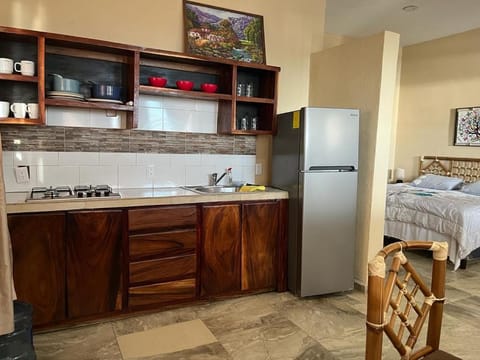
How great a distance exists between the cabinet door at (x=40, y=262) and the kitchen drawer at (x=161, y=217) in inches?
17.9

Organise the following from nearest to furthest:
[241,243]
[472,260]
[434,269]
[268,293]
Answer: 1. [434,269]
2. [241,243]
3. [268,293]
4. [472,260]

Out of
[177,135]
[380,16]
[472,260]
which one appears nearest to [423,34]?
[380,16]

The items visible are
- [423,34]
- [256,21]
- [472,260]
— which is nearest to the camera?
[256,21]

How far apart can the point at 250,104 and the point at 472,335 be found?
2.55m

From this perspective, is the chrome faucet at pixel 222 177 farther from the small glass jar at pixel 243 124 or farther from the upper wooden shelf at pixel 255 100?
the upper wooden shelf at pixel 255 100

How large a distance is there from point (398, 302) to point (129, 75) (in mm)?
2522

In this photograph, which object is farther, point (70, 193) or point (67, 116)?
point (67, 116)

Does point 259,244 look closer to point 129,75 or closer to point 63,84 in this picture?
point 129,75

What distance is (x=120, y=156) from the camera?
122 inches

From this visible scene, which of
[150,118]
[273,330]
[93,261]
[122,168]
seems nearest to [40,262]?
[93,261]

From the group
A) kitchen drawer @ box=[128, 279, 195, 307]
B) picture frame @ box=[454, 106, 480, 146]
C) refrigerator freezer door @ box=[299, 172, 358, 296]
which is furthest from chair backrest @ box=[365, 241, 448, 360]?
picture frame @ box=[454, 106, 480, 146]

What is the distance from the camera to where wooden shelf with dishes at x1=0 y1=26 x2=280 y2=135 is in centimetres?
261

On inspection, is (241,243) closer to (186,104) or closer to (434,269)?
(186,104)

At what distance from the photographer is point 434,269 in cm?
132
